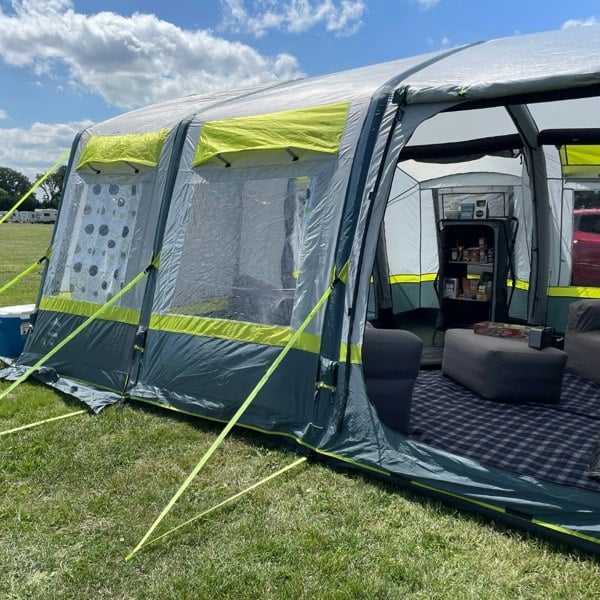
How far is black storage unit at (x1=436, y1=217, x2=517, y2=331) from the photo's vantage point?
646 centimetres

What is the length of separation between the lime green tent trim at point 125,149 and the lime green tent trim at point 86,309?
3.57 ft

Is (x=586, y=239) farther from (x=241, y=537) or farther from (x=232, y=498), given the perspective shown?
(x=241, y=537)

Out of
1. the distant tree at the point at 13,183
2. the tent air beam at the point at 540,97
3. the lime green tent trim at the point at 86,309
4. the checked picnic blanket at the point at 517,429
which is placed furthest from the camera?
the distant tree at the point at 13,183

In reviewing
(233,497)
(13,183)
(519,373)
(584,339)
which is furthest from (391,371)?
(13,183)

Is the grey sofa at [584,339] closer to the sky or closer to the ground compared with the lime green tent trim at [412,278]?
closer to the ground

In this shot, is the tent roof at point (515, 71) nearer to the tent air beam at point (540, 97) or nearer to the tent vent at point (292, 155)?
the tent air beam at point (540, 97)

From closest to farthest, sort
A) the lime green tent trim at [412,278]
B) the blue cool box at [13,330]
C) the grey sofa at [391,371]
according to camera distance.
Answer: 1. the grey sofa at [391,371]
2. the blue cool box at [13,330]
3. the lime green tent trim at [412,278]

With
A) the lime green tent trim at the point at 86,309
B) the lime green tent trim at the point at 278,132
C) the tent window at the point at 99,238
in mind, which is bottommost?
the lime green tent trim at the point at 86,309

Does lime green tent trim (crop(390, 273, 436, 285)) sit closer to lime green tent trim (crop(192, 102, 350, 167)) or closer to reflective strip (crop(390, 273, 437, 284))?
reflective strip (crop(390, 273, 437, 284))

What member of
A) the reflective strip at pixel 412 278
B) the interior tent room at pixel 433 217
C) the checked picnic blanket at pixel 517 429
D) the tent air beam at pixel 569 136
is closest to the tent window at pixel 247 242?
the checked picnic blanket at pixel 517 429

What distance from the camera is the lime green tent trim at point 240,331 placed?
343 centimetres

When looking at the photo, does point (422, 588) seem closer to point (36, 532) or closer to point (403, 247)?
point (36, 532)

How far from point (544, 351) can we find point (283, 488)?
8.05 feet

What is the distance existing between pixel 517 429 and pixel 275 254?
6.32 feet
